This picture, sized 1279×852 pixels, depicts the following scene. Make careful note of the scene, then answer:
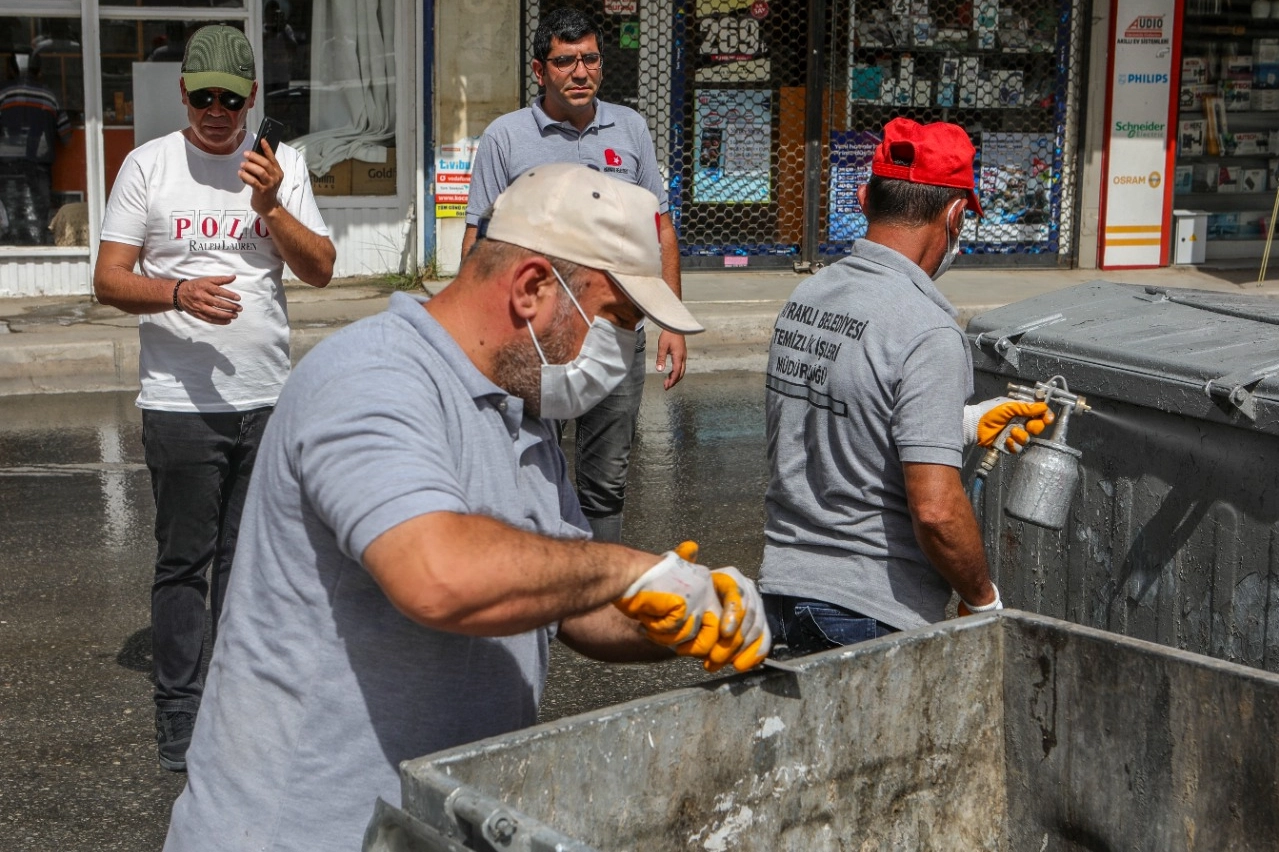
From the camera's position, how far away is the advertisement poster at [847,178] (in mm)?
13703

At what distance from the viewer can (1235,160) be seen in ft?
49.3

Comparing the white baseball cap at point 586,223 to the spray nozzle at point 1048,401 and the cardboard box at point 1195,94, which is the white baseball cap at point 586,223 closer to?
the spray nozzle at point 1048,401

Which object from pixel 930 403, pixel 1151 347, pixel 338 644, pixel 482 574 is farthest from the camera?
pixel 1151 347

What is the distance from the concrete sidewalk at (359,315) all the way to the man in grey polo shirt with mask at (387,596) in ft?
23.1

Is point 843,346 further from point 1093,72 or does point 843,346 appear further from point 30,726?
point 1093,72

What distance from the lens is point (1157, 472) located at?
403 centimetres

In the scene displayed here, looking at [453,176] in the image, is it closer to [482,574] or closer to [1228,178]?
[1228,178]

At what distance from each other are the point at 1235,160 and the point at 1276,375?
12.2 metres

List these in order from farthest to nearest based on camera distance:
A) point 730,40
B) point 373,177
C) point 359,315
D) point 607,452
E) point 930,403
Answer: point 730,40, point 373,177, point 359,315, point 607,452, point 930,403

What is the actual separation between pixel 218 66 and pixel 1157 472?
8.87ft

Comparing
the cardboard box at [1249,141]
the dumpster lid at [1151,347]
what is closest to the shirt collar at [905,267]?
the dumpster lid at [1151,347]

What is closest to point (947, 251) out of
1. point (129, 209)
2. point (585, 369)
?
point (585, 369)

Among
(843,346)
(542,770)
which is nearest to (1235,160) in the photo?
(843,346)

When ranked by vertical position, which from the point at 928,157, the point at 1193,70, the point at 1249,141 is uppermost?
the point at 1193,70
